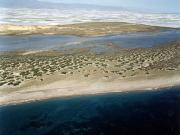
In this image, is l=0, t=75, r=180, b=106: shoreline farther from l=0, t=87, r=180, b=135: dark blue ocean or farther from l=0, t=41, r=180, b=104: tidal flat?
l=0, t=87, r=180, b=135: dark blue ocean

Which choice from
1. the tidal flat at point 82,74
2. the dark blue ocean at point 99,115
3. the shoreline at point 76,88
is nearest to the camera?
the dark blue ocean at point 99,115

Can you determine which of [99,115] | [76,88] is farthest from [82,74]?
[99,115]

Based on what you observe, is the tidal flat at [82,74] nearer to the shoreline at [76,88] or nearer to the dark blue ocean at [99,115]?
the shoreline at [76,88]

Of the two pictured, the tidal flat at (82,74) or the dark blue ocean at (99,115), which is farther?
the tidal flat at (82,74)

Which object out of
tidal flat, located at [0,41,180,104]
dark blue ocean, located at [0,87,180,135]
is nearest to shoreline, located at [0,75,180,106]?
tidal flat, located at [0,41,180,104]

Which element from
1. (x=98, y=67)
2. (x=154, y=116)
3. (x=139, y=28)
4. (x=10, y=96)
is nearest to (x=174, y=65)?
(x=98, y=67)

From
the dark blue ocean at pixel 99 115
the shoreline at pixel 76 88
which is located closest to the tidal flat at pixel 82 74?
the shoreline at pixel 76 88

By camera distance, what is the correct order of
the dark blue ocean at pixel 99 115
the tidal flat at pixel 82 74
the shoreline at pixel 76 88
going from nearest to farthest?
the dark blue ocean at pixel 99 115 → the shoreline at pixel 76 88 → the tidal flat at pixel 82 74
